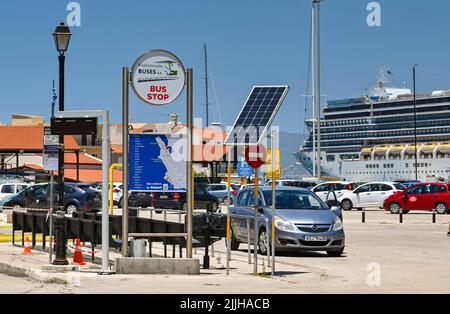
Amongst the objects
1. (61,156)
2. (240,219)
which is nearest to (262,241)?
(240,219)

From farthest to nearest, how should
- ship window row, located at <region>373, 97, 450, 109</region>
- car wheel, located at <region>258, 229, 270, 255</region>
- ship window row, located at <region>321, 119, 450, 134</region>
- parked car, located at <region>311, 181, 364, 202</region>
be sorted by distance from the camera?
ship window row, located at <region>373, 97, 450, 109</region> → ship window row, located at <region>321, 119, 450, 134</region> → parked car, located at <region>311, 181, 364, 202</region> → car wheel, located at <region>258, 229, 270, 255</region>

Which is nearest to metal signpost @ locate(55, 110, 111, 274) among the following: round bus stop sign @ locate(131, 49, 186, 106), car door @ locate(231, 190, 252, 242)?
round bus stop sign @ locate(131, 49, 186, 106)

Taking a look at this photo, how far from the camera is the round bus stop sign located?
50.0ft

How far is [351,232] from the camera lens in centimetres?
2991

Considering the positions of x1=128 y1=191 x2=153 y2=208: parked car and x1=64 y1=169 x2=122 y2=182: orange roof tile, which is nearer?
x1=128 y1=191 x2=153 y2=208: parked car

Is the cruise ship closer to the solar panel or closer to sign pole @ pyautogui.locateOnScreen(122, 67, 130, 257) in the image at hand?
the solar panel

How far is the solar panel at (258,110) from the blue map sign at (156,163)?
130 ft

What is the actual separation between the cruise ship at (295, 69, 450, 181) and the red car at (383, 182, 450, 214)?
221 ft

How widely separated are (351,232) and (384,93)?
116 metres

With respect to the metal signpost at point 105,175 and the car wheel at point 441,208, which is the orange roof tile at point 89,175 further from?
the metal signpost at point 105,175

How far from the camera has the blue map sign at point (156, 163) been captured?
50.9 feet

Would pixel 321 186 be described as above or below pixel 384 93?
below

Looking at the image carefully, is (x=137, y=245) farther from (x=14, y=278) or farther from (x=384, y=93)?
(x=384, y=93)
